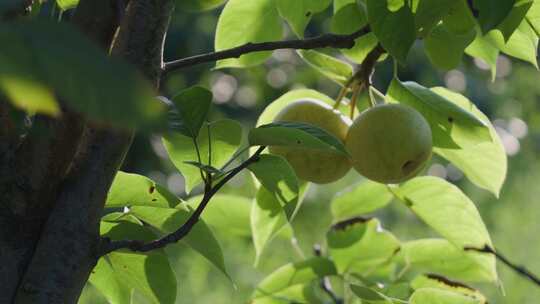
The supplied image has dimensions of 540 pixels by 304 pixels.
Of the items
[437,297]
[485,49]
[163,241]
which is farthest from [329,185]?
[163,241]

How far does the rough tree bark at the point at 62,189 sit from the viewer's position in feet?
2.02

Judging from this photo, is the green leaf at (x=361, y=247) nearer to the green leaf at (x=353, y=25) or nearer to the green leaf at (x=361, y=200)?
the green leaf at (x=361, y=200)

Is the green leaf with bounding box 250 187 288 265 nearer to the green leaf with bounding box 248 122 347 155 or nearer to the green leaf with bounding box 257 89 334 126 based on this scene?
the green leaf with bounding box 257 89 334 126

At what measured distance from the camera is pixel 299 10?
0.84 meters

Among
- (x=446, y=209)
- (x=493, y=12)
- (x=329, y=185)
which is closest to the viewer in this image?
(x=493, y=12)

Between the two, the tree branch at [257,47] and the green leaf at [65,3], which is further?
the green leaf at [65,3]

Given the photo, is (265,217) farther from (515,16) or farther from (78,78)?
(78,78)

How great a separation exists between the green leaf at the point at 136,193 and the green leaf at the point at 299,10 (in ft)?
0.75

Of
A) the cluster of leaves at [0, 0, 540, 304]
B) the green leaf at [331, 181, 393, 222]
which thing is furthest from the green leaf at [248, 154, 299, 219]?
the green leaf at [331, 181, 393, 222]

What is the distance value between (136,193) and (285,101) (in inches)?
11.5

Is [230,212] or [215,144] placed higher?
[215,144]

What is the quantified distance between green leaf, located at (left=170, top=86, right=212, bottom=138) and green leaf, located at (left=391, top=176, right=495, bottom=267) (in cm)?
34

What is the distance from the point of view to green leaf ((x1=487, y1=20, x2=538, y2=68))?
0.80 meters

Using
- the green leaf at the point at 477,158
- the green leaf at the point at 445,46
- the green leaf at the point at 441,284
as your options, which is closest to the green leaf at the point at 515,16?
the green leaf at the point at 445,46
